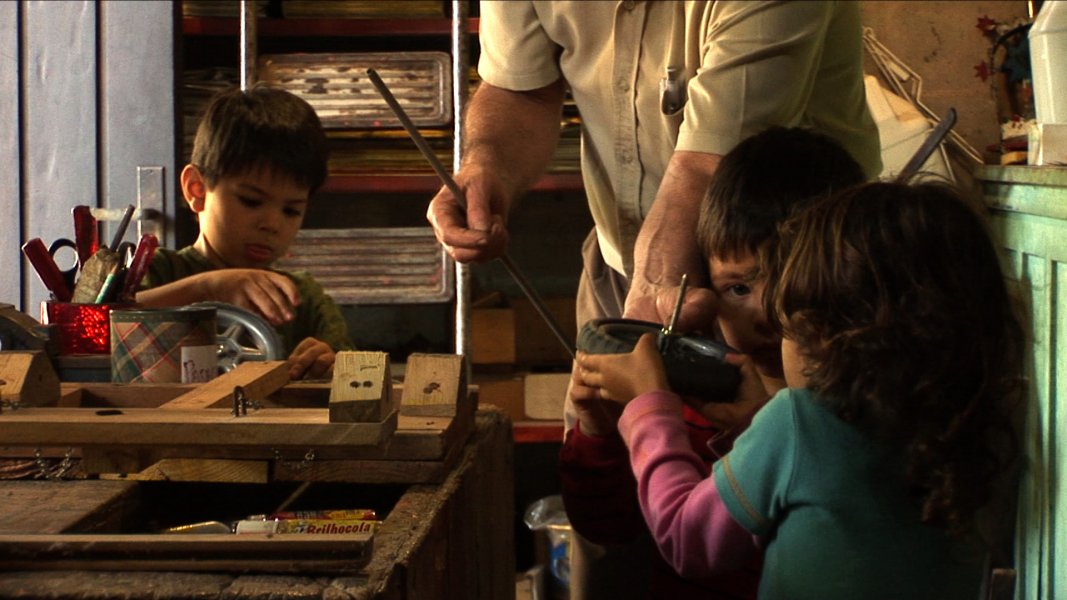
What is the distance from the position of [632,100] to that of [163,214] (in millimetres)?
1507

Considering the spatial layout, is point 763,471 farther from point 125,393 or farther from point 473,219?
point 473,219

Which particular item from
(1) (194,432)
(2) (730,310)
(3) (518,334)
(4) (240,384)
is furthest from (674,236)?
(3) (518,334)

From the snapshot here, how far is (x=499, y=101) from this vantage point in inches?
78.5

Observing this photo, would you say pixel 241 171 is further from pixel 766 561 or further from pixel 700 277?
pixel 766 561

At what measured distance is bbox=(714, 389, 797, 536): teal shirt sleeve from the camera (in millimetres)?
1020

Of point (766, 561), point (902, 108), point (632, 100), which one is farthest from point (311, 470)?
point (902, 108)

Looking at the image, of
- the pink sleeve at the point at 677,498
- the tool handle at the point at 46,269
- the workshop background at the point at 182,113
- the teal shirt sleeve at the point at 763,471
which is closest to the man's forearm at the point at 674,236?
the pink sleeve at the point at 677,498

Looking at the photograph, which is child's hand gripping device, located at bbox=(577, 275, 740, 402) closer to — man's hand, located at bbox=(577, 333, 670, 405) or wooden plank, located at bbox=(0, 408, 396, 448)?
man's hand, located at bbox=(577, 333, 670, 405)

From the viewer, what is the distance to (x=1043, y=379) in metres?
2.02

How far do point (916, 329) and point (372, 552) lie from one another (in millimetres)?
477

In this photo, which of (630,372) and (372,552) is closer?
(372,552)

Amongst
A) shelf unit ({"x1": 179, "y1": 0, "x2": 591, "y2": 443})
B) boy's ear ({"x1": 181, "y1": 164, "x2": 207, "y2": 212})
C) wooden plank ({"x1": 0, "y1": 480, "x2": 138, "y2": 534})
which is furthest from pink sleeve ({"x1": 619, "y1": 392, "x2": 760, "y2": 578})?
shelf unit ({"x1": 179, "y1": 0, "x2": 591, "y2": 443})

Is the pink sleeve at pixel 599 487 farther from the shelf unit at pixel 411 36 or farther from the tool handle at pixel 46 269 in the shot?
the shelf unit at pixel 411 36

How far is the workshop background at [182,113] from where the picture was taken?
2998 millimetres
